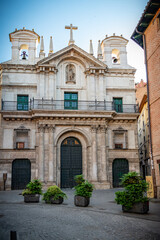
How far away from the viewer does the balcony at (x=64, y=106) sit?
88.4 ft

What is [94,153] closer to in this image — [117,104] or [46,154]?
[46,154]

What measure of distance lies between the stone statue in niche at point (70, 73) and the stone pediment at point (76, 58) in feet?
3.14

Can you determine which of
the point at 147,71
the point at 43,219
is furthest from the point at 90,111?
the point at 43,219

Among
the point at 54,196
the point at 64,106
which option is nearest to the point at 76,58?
the point at 64,106

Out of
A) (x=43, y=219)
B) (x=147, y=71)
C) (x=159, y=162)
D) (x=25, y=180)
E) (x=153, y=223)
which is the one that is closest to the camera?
(x=153, y=223)

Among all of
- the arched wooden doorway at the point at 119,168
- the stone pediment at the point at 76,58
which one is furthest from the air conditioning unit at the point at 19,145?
the arched wooden doorway at the point at 119,168

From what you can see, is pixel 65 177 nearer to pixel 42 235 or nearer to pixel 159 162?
pixel 159 162

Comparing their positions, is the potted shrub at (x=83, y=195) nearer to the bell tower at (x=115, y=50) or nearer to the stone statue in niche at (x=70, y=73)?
→ the stone statue in niche at (x=70, y=73)

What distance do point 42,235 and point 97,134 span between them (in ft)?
63.1

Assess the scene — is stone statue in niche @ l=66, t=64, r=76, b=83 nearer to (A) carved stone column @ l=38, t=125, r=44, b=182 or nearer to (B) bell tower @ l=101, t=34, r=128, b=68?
(B) bell tower @ l=101, t=34, r=128, b=68

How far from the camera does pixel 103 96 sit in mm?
28375

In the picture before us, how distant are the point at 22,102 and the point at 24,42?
24.0ft

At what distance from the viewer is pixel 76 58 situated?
29.5 metres

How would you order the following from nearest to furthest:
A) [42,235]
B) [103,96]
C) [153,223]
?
[42,235], [153,223], [103,96]
